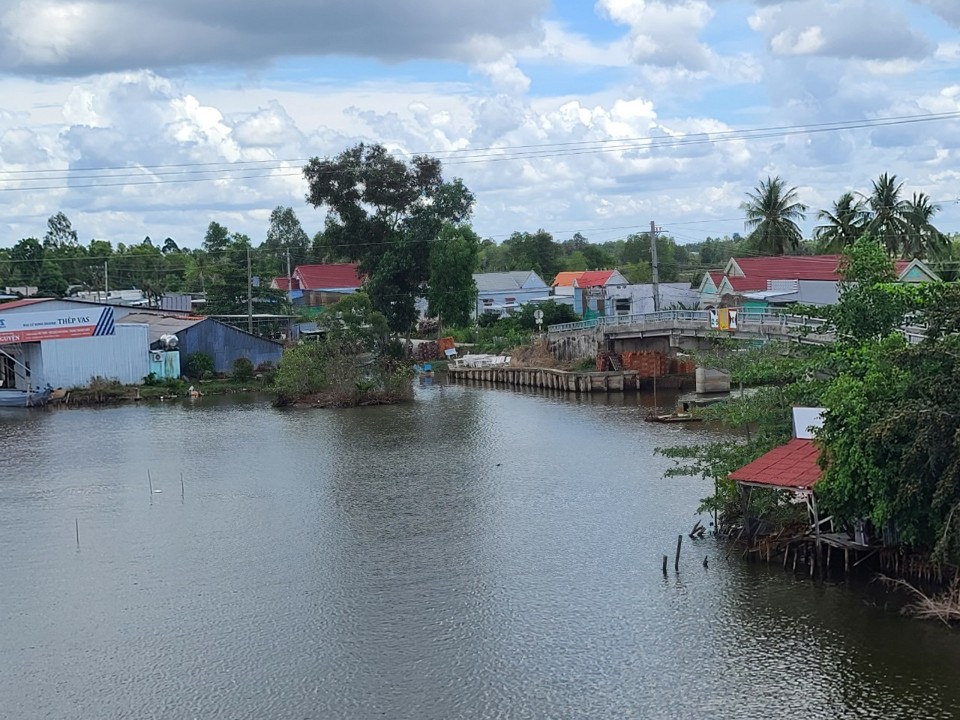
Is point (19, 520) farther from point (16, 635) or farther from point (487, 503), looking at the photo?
point (487, 503)

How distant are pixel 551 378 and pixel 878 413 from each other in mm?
40585

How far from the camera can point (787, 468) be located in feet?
75.6

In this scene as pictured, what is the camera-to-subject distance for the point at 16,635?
21344 millimetres

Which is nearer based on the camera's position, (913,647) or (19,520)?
(913,647)

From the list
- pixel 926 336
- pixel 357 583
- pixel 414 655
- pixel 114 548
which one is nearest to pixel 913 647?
pixel 926 336

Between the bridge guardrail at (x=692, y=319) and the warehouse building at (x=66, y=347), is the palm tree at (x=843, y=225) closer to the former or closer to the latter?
the bridge guardrail at (x=692, y=319)

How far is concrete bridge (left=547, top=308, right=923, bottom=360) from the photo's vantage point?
4950 centimetres

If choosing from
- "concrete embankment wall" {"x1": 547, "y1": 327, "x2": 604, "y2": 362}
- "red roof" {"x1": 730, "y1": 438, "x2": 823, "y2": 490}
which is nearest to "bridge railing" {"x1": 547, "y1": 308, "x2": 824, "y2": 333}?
"concrete embankment wall" {"x1": 547, "y1": 327, "x2": 604, "y2": 362}

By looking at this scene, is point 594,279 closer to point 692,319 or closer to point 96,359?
point 692,319

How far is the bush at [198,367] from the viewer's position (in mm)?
62875

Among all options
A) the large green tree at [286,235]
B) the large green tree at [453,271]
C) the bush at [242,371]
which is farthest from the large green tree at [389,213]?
the large green tree at [286,235]

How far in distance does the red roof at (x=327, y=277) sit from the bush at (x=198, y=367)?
112 feet

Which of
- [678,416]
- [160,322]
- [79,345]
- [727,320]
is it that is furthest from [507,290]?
[678,416]

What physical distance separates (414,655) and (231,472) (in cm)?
1886
